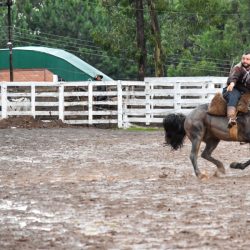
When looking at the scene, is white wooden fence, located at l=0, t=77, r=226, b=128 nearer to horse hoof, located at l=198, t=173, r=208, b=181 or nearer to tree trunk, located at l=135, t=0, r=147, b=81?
tree trunk, located at l=135, t=0, r=147, b=81

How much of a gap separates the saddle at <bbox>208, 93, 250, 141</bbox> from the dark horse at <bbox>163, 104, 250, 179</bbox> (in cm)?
7

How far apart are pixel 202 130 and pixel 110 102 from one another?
52.1 ft

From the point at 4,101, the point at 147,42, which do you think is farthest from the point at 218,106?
the point at 147,42

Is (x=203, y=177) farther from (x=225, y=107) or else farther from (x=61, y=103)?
(x=61, y=103)

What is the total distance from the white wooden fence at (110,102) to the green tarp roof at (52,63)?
764 inches

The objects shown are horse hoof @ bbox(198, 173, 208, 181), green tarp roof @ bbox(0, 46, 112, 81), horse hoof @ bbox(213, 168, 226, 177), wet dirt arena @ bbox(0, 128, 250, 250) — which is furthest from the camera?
green tarp roof @ bbox(0, 46, 112, 81)

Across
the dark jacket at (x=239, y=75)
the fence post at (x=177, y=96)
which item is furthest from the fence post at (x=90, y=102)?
the dark jacket at (x=239, y=75)

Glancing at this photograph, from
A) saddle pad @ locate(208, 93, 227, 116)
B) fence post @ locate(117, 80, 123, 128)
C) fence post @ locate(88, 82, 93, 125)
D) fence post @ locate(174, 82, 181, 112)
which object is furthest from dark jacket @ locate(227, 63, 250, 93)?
fence post @ locate(174, 82, 181, 112)

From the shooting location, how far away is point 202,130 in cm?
1356

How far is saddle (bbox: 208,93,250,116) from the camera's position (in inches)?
514

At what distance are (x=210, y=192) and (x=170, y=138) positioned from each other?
3.56 m

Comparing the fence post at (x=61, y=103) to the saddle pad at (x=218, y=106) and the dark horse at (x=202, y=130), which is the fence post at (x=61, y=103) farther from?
the saddle pad at (x=218, y=106)

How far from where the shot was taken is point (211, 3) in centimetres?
4244

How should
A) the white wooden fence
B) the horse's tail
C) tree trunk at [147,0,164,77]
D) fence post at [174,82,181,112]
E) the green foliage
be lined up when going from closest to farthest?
the horse's tail → the white wooden fence → fence post at [174,82,181,112] → tree trunk at [147,0,164,77] → the green foliage
